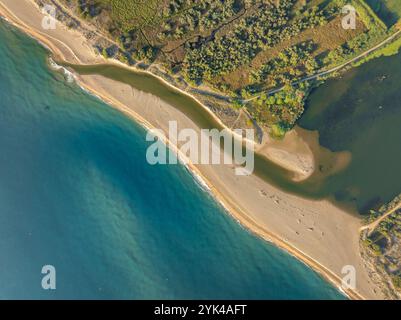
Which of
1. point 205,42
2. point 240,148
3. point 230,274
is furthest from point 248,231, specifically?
point 205,42

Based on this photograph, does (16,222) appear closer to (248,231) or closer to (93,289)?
(93,289)
